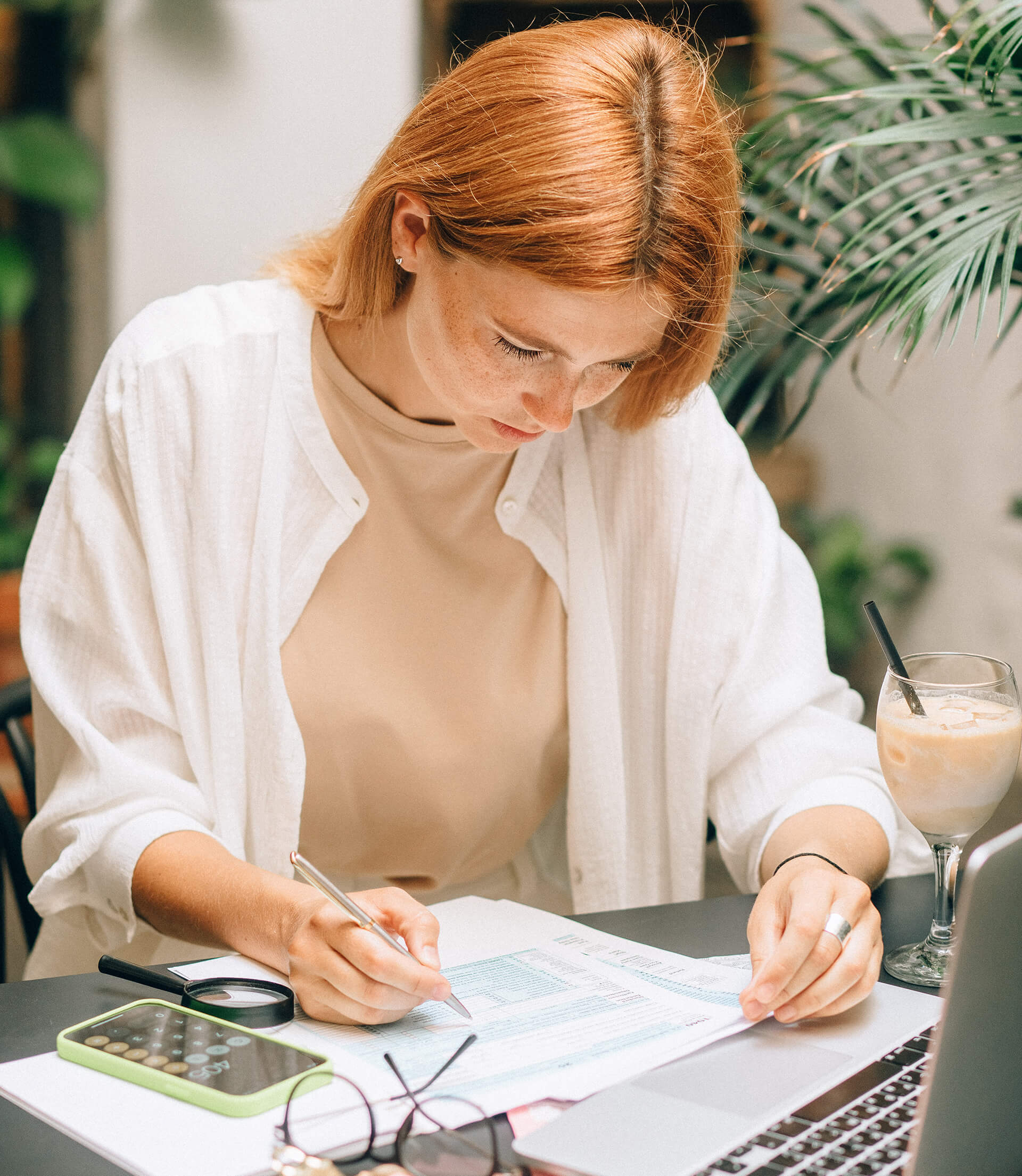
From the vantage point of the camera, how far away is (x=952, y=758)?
3.27 ft

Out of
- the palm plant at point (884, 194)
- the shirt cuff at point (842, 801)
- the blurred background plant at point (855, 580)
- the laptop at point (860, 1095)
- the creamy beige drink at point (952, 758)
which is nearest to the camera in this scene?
the laptop at point (860, 1095)

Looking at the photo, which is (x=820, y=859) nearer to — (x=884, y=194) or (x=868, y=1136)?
(x=868, y=1136)

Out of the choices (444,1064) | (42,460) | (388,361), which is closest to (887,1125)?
(444,1064)

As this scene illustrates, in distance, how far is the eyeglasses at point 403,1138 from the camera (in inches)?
27.9

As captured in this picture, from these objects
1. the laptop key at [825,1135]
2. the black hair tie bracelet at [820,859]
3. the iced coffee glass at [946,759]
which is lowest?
the black hair tie bracelet at [820,859]

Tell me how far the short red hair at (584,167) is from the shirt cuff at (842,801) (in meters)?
0.47

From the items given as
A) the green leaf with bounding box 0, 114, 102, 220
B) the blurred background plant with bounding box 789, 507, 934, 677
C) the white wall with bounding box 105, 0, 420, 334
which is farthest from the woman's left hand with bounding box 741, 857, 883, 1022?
the green leaf with bounding box 0, 114, 102, 220

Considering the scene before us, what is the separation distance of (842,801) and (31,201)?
8.75 feet

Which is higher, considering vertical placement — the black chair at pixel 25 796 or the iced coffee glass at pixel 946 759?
the iced coffee glass at pixel 946 759

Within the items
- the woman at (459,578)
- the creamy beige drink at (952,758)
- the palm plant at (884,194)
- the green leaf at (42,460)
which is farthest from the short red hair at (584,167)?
the green leaf at (42,460)

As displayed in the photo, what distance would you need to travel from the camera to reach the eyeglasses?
0.71m

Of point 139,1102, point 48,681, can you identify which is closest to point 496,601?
point 48,681

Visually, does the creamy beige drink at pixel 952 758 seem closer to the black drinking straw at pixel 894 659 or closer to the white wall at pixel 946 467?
the black drinking straw at pixel 894 659

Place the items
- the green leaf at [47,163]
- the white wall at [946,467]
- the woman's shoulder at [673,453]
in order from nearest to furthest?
the woman's shoulder at [673,453], the white wall at [946,467], the green leaf at [47,163]
